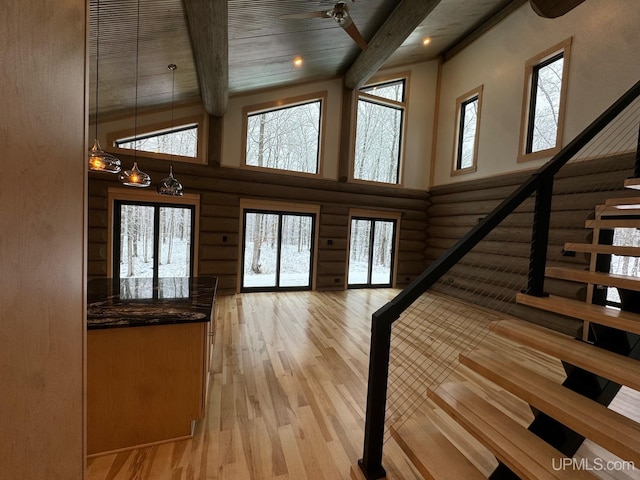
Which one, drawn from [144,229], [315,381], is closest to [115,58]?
[144,229]

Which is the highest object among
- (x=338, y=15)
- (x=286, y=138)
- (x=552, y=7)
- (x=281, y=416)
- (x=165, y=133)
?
(x=338, y=15)

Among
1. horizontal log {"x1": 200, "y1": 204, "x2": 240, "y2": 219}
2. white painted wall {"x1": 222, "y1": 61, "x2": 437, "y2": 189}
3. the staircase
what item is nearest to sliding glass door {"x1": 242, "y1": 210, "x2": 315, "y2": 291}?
horizontal log {"x1": 200, "y1": 204, "x2": 240, "y2": 219}

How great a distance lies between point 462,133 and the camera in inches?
255

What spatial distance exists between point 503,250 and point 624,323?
4.24m

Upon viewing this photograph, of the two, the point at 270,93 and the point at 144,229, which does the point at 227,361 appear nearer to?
the point at 144,229

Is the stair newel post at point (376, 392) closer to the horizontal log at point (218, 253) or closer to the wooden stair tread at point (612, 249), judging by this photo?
the wooden stair tread at point (612, 249)

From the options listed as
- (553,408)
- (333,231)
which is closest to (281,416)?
(553,408)

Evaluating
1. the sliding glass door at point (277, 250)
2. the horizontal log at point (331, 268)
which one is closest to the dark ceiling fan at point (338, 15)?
the sliding glass door at point (277, 250)

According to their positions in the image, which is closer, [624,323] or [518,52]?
Answer: [624,323]

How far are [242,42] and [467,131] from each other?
5063 millimetres

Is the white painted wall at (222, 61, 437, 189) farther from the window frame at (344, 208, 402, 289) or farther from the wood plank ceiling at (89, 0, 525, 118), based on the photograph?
the window frame at (344, 208, 402, 289)

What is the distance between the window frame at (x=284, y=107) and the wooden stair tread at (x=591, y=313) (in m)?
5.13

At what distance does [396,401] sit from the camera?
2.44 m

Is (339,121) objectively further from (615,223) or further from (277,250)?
(615,223)
